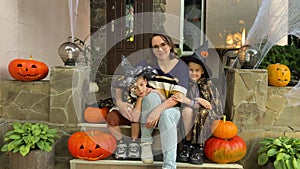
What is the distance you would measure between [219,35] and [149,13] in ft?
4.45

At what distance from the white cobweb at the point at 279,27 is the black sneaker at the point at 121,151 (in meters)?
1.19

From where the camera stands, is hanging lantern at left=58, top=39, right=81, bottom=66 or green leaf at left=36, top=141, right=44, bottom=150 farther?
hanging lantern at left=58, top=39, right=81, bottom=66

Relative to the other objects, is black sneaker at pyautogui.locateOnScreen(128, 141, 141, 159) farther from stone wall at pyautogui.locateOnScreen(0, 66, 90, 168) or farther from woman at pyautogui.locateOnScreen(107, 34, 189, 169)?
stone wall at pyautogui.locateOnScreen(0, 66, 90, 168)

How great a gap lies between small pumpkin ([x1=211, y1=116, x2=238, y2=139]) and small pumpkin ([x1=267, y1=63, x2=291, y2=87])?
54 cm

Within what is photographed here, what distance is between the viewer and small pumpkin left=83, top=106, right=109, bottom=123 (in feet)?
8.64

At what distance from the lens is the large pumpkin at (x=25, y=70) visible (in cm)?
266

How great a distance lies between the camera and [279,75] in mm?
2598

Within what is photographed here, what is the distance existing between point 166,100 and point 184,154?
0.39 metres

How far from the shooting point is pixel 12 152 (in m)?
2.35

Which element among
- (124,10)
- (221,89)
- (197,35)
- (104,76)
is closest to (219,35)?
(197,35)

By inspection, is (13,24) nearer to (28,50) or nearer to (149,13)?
(28,50)

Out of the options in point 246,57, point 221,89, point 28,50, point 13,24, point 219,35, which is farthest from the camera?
point 219,35

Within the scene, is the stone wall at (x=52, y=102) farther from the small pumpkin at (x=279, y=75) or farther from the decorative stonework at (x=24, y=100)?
the small pumpkin at (x=279, y=75)

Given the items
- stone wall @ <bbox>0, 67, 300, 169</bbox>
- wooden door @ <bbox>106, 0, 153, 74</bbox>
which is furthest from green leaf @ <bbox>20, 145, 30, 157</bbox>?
wooden door @ <bbox>106, 0, 153, 74</bbox>
